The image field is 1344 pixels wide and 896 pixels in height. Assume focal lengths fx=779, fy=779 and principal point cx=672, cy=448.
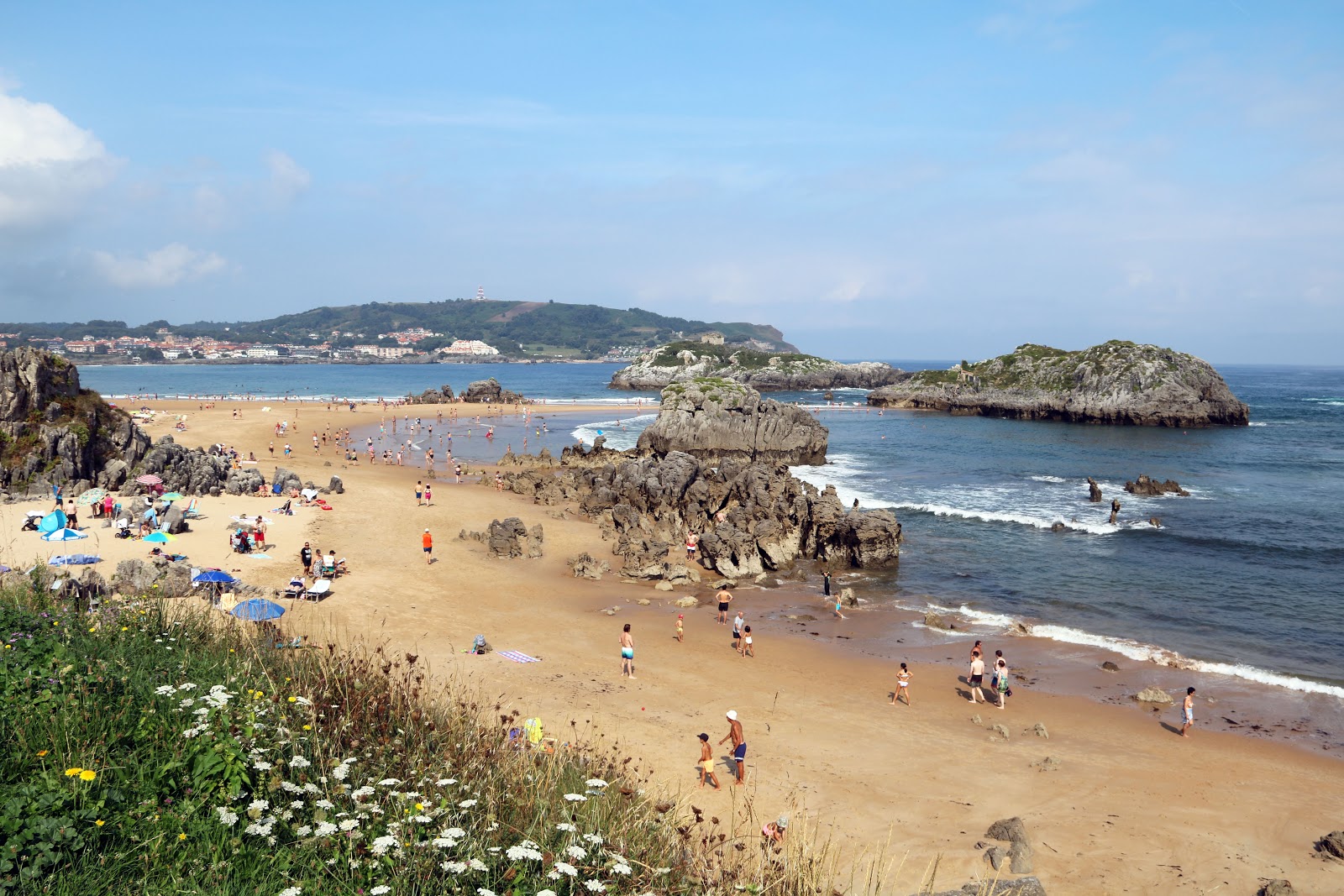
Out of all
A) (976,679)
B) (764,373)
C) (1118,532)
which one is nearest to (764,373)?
(764,373)

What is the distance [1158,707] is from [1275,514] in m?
27.9

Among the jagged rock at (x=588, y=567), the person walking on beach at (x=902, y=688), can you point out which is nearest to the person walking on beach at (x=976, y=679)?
the person walking on beach at (x=902, y=688)

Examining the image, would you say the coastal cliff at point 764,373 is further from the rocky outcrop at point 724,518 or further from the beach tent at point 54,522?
the beach tent at point 54,522

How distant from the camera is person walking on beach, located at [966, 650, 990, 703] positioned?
1866cm

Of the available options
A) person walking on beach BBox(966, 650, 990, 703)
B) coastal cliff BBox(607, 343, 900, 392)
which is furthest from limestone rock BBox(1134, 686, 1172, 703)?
coastal cliff BBox(607, 343, 900, 392)

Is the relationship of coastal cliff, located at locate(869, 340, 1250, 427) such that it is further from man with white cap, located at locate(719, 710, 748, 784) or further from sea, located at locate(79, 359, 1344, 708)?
man with white cap, located at locate(719, 710, 748, 784)

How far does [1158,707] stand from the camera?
60.7 feet

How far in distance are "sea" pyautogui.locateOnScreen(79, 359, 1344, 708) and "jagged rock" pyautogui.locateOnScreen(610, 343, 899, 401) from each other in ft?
237

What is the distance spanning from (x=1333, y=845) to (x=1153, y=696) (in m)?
6.52

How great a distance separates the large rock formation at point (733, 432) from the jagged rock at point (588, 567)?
83.2 feet

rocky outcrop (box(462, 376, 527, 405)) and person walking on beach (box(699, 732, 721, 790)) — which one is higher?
rocky outcrop (box(462, 376, 527, 405))

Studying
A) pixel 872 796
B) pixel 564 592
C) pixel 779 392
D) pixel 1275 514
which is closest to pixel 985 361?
pixel 779 392

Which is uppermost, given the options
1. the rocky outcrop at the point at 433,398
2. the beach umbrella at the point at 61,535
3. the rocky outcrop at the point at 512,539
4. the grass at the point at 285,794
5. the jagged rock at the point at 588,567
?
the rocky outcrop at the point at 433,398

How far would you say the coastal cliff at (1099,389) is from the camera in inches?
3216
